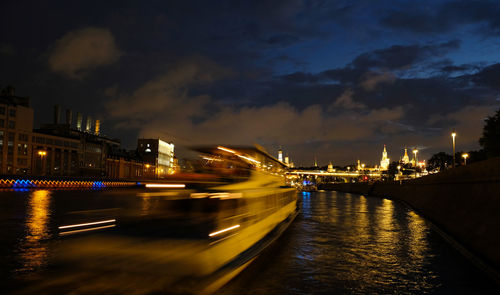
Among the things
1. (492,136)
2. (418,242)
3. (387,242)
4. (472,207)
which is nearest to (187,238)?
(387,242)

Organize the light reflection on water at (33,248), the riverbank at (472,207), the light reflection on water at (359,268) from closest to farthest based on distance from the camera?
the light reflection on water at (359,268) → the light reflection on water at (33,248) → the riverbank at (472,207)

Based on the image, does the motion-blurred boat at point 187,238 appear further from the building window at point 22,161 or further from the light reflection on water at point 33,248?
the building window at point 22,161

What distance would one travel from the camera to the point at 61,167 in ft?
430

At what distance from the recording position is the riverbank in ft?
41.4

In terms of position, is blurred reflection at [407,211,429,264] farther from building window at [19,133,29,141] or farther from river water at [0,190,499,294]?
building window at [19,133,29,141]

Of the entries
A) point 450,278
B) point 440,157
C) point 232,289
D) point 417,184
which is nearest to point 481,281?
point 450,278

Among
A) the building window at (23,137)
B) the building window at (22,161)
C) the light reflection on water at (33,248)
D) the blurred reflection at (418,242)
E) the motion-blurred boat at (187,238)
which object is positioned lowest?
the blurred reflection at (418,242)

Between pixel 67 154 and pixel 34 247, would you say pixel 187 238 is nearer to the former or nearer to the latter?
pixel 34 247

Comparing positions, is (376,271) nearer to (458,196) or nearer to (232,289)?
(232,289)

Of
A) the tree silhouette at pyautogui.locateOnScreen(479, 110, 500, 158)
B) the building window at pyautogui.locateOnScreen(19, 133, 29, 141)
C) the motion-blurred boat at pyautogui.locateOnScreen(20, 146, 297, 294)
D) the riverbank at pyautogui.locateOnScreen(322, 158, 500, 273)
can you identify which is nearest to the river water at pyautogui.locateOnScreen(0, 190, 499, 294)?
the motion-blurred boat at pyautogui.locateOnScreen(20, 146, 297, 294)

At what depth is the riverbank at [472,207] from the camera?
1261 centimetres

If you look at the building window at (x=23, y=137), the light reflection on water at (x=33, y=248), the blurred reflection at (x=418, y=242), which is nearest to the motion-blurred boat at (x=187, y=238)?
the light reflection on water at (x=33, y=248)

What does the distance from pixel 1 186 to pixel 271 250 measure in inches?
2386

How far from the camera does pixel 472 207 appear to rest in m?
16.5
